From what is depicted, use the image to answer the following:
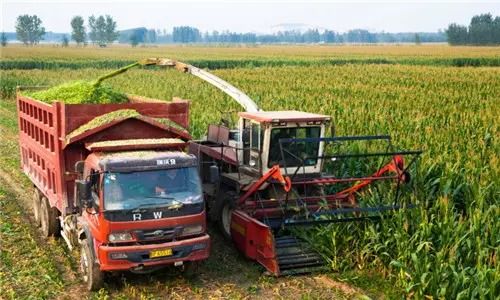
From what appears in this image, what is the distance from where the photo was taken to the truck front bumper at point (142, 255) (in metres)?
8.58

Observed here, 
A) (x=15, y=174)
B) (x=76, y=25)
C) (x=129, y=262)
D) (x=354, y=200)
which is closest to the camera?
(x=129, y=262)

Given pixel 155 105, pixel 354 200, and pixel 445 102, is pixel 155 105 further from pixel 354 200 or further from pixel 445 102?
pixel 445 102

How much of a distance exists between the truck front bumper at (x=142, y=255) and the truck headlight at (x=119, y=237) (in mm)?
124

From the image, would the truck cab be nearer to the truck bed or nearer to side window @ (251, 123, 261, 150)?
the truck bed

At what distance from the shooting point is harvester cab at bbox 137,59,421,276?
997 cm

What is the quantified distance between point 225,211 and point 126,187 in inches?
138

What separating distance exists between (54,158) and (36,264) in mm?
1866

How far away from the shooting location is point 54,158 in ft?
33.7

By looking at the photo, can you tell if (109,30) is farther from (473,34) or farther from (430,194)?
(430,194)

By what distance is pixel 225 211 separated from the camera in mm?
11914

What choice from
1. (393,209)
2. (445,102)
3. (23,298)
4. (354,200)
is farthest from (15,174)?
(445,102)

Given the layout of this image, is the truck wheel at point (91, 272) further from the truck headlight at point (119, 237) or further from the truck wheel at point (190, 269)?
the truck wheel at point (190, 269)

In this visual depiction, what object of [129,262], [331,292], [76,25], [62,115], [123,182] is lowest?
[331,292]

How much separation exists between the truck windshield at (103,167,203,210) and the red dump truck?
0.01 meters
